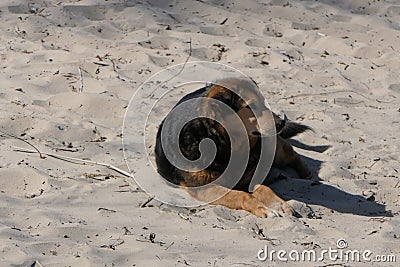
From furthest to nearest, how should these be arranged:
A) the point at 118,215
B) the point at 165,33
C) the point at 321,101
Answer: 1. the point at 165,33
2. the point at 321,101
3. the point at 118,215

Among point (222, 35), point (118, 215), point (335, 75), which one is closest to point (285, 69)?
point (335, 75)

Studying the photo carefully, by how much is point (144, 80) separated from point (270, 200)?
8.11 ft

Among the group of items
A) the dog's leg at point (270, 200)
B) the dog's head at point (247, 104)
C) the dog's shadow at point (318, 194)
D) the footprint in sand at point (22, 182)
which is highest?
the dog's head at point (247, 104)

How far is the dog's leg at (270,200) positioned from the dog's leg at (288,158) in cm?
60

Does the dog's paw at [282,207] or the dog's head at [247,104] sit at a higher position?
the dog's head at [247,104]

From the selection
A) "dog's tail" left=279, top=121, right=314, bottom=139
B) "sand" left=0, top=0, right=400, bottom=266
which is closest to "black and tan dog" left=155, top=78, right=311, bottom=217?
"sand" left=0, top=0, right=400, bottom=266

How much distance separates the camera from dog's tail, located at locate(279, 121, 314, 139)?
19.3ft

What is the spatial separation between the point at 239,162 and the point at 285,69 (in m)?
2.45

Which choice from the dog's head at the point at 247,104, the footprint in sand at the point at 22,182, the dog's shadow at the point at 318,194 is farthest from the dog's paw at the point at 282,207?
the footprint in sand at the point at 22,182

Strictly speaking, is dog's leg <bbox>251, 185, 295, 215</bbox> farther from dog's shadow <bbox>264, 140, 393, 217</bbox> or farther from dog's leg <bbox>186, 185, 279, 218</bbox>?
dog's shadow <bbox>264, 140, 393, 217</bbox>

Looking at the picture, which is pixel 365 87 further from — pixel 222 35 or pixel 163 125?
pixel 163 125

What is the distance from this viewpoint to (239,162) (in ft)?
16.4

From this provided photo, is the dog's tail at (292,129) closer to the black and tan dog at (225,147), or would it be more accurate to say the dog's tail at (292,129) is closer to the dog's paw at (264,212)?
the black and tan dog at (225,147)

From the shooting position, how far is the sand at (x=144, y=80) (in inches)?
158
